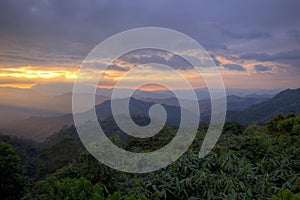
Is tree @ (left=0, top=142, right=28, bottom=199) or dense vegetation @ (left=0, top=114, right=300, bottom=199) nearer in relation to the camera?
dense vegetation @ (left=0, top=114, right=300, bottom=199)

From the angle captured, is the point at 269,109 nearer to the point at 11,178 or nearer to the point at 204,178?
the point at 11,178

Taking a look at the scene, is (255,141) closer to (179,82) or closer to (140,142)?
(179,82)

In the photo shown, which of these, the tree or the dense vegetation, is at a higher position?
the dense vegetation

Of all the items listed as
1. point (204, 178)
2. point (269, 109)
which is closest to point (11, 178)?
point (204, 178)

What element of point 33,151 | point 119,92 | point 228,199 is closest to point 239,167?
point 228,199

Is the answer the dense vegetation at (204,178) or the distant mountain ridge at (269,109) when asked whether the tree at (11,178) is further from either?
the distant mountain ridge at (269,109)

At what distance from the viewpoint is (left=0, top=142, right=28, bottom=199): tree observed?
258 inches

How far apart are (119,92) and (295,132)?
6.26 m

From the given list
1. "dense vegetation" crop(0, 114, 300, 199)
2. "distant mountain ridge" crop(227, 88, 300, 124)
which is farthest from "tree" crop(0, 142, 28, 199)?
"distant mountain ridge" crop(227, 88, 300, 124)

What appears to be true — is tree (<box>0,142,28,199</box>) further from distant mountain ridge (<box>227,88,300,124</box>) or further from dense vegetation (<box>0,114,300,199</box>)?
distant mountain ridge (<box>227,88,300,124</box>)

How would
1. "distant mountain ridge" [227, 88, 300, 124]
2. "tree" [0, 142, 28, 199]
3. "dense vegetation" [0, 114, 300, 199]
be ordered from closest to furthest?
"dense vegetation" [0, 114, 300, 199], "tree" [0, 142, 28, 199], "distant mountain ridge" [227, 88, 300, 124]

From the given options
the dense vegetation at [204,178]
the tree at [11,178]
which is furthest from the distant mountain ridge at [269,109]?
the tree at [11,178]

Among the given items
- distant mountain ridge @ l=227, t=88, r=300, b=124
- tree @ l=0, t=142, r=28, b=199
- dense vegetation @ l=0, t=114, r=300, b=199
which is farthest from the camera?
distant mountain ridge @ l=227, t=88, r=300, b=124

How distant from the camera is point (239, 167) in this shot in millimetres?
4379
